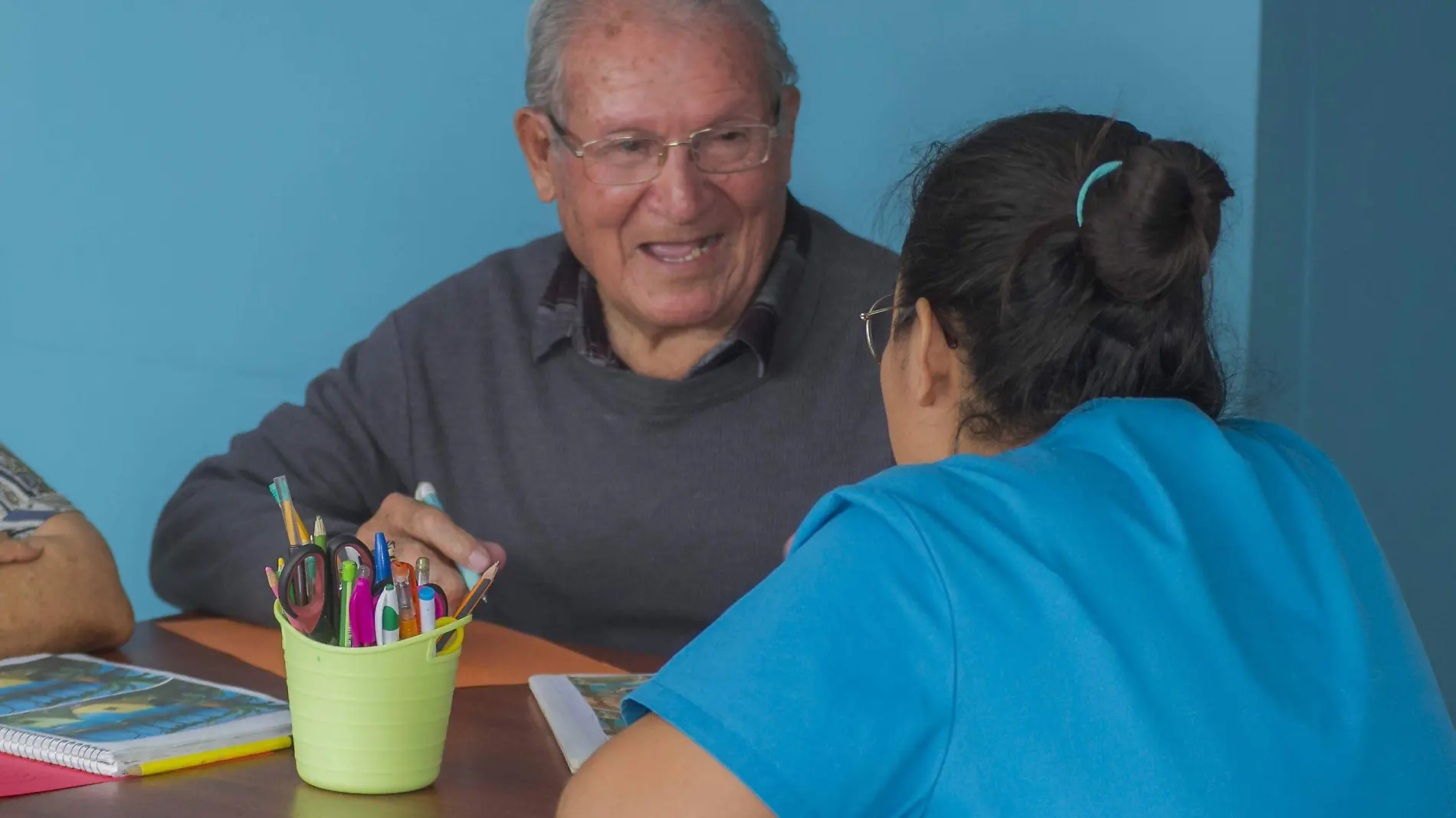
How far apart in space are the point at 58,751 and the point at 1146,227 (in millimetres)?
856

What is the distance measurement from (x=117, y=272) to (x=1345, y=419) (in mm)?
2049

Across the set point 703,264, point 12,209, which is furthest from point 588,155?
point 12,209

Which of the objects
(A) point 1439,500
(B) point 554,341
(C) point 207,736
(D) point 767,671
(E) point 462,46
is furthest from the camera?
(E) point 462,46

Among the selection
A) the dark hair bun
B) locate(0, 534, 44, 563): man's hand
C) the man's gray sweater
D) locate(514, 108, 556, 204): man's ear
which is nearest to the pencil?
the dark hair bun

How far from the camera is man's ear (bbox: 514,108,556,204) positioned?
1.94 meters

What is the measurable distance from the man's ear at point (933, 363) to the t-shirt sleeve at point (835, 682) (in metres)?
0.21

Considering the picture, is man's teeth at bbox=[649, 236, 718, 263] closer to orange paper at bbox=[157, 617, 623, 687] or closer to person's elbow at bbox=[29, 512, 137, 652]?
orange paper at bbox=[157, 617, 623, 687]

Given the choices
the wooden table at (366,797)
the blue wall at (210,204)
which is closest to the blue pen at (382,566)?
the wooden table at (366,797)

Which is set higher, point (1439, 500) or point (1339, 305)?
point (1339, 305)

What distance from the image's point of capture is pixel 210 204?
264 cm

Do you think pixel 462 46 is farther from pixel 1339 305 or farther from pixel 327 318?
pixel 1339 305

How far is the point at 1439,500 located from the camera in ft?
6.89

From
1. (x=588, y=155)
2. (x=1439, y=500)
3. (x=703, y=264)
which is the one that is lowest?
(x=1439, y=500)

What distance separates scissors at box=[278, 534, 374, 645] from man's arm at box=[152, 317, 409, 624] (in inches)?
20.1
